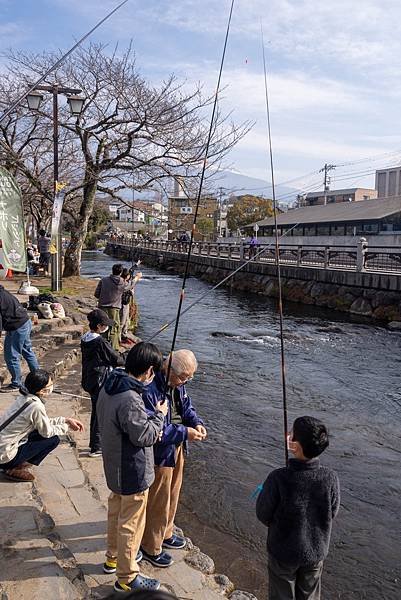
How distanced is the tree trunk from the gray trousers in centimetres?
1636

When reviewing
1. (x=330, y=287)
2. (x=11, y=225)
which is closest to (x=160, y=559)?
(x=11, y=225)

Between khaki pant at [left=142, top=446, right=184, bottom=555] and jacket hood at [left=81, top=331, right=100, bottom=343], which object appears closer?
khaki pant at [left=142, top=446, right=184, bottom=555]

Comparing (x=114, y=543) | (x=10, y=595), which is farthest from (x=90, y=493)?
(x=10, y=595)

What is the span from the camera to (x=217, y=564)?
395cm

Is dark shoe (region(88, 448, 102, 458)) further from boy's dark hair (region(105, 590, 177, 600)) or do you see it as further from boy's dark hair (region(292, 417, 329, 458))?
boy's dark hair (region(105, 590, 177, 600))

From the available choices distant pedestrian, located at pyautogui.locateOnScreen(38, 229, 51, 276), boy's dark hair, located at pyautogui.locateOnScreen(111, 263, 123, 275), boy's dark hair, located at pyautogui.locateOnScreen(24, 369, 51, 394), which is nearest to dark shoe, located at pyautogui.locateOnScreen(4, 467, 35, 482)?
boy's dark hair, located at pyautogui.locateOnScreen(24, 369, 51, 394)

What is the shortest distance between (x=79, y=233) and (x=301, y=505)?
17.0m

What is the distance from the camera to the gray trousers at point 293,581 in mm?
2652

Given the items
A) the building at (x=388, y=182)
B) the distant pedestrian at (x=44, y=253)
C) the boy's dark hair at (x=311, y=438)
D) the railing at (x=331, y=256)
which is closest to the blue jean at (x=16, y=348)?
the boy's dark hair at (x=311, y=438)

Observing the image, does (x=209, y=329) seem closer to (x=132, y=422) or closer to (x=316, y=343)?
(x=316, y=343)

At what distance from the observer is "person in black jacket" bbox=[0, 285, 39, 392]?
6055 millimetres

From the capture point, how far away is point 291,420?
284 inches

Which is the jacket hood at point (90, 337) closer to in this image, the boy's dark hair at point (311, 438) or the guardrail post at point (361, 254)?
the boy's dark hair at point (311, 438)

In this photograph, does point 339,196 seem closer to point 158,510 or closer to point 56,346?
point 56,346
